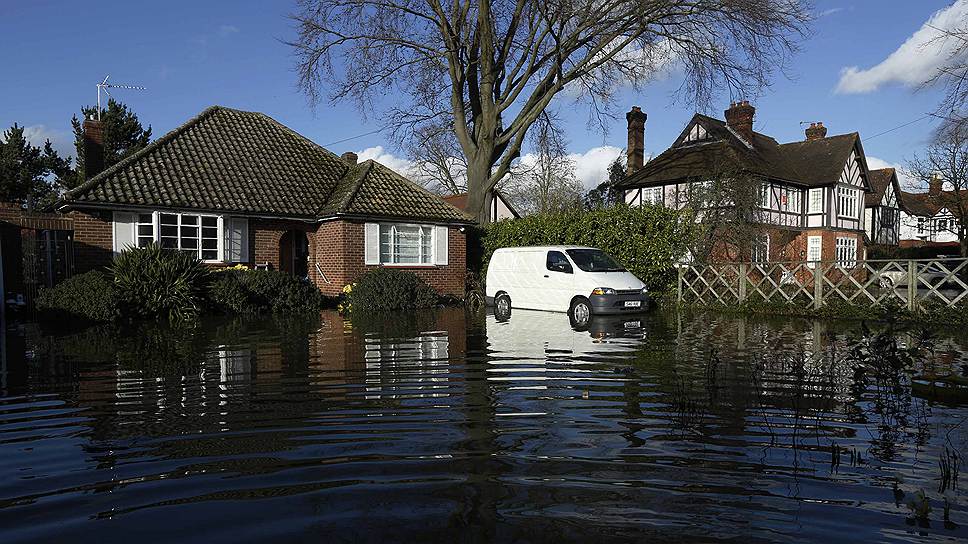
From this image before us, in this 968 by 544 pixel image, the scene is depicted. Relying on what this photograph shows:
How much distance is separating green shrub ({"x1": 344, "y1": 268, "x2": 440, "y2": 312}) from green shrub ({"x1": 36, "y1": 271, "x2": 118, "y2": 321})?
6.34 meters

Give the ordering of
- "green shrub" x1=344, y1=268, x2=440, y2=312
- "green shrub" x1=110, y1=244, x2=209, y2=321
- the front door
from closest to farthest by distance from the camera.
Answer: "green shrub" x1=110, y1=244, x2=209, y2=321, "green shrub" x1=344, y1=268, x2=440, y2=312, the front door

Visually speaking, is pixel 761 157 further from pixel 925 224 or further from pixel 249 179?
pixel 925 224

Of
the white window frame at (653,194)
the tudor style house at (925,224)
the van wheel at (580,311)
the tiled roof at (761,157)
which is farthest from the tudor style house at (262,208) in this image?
the tudor style house at (925,224)

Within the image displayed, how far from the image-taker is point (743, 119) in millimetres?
37875

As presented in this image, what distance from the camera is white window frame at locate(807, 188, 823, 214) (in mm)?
38125

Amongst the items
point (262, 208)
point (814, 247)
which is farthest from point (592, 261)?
point (814, 247)

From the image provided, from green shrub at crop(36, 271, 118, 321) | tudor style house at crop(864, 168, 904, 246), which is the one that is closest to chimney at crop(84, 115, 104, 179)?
green shrub at crop(36, 271, 118, 321)

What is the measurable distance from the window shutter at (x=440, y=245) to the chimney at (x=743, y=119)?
2259 centimetres

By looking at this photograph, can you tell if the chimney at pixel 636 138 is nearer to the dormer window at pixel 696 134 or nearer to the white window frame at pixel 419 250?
the dormer window at pixel 696 134

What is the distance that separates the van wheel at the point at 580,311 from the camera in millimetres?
15705

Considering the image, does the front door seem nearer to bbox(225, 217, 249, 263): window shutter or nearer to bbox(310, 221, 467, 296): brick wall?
bbox(310, 221, 467, 296): brick wall

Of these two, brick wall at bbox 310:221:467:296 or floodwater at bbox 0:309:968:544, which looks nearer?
floodwater at bbox 0:309:968:544

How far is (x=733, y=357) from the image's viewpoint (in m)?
9.91

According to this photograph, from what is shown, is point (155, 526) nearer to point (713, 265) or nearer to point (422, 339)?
point (422, 339)
